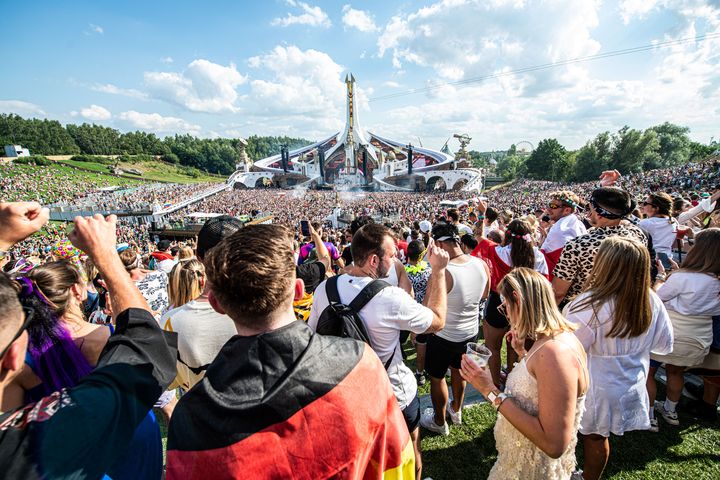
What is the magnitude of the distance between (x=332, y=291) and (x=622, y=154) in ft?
197

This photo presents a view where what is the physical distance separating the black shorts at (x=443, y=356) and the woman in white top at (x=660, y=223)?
323 cm

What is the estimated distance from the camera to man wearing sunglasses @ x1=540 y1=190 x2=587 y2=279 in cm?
376

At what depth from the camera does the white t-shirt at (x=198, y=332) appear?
1808 mm

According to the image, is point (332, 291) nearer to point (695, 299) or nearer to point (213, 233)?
point (213, 233)

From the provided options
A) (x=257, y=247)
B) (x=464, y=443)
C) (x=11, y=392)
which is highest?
(x=257, y=247)

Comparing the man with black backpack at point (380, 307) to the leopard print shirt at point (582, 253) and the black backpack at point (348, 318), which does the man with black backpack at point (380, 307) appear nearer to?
the black backpack at point (348, 318)

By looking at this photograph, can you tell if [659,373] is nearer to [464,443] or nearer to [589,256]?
[589,256]

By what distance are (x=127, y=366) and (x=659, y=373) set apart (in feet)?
15.3

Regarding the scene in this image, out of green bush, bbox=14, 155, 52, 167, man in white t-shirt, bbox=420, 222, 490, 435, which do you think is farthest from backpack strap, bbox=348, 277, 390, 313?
green bush, bbox=14, 155, 52, 167

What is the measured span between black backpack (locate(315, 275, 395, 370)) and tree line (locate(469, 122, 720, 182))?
2298 inches

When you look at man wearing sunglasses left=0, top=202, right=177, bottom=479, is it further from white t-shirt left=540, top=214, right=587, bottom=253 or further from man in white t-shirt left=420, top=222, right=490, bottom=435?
white t-shirt left=540, top=214, right=587, bottom=253

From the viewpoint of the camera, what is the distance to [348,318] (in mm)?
1639

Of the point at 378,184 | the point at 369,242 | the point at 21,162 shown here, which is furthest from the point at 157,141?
the point at 369,242

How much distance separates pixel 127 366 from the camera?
0.96m
